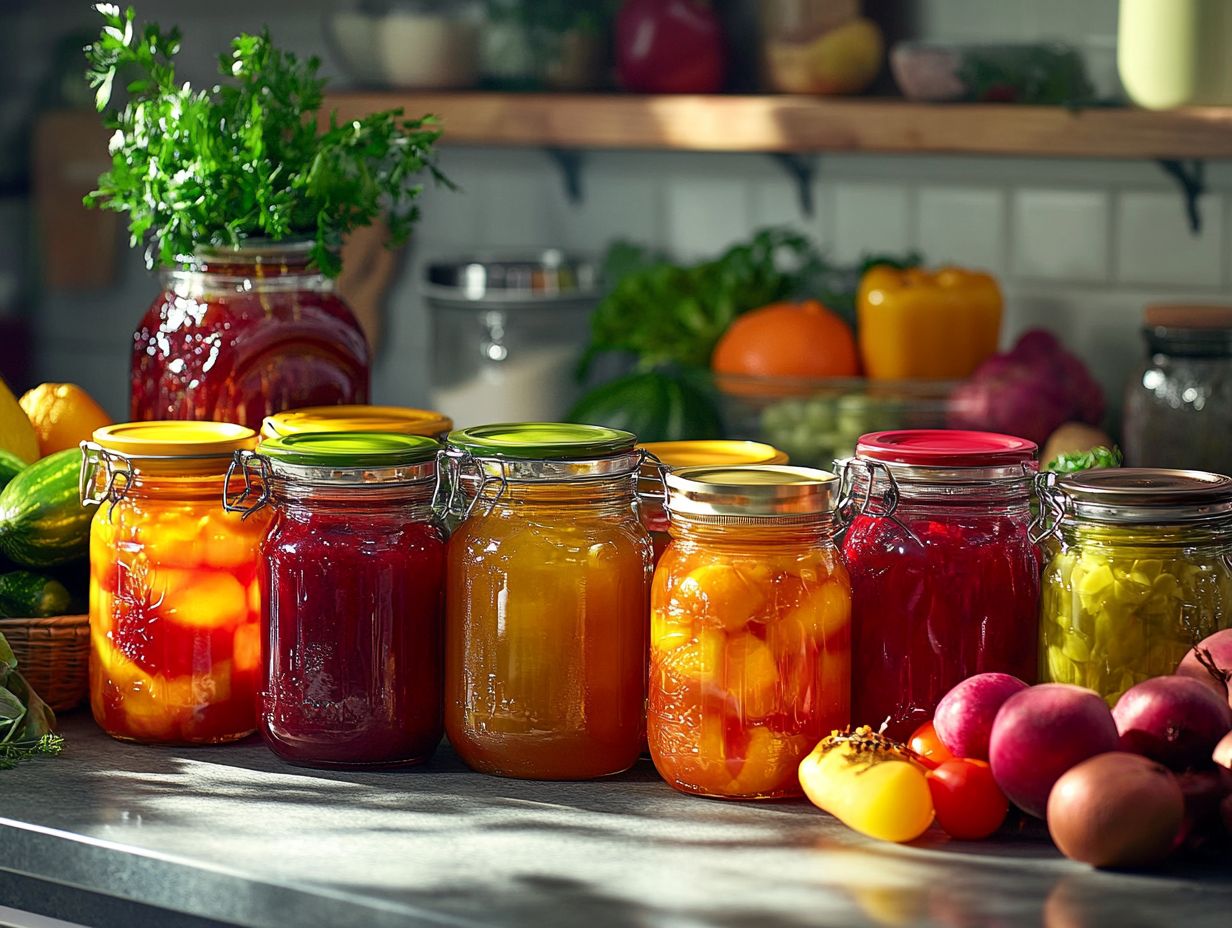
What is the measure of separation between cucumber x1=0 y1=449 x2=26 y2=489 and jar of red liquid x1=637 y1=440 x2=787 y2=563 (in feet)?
1.70

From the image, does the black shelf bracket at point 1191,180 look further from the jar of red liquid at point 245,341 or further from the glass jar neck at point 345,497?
the glass jar neck at point 345,497

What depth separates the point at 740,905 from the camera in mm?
988

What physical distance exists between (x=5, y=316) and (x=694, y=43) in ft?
5.74

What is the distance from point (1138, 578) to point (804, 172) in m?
2.08

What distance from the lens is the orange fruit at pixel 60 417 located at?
1.59 metres

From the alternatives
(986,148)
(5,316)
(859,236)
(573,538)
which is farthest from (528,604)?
(5,316)

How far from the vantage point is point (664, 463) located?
4.24ft

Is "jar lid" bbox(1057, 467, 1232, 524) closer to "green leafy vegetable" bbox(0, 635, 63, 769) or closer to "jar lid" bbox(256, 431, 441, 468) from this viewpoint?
"jar lid" bbox(256, 431, 441, 468)

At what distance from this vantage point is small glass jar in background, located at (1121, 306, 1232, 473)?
2.38 m

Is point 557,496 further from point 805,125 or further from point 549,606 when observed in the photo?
point 805,125

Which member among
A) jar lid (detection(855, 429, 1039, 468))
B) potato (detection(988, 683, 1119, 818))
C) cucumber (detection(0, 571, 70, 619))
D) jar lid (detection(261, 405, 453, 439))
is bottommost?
potato (detection(988, 683, 1119, 818))

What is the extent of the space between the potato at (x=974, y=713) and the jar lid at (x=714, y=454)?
25cm

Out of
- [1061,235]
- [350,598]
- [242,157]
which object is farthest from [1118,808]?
[1061,235]

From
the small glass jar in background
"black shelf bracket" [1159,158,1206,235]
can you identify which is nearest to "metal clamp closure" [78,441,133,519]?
the small glass jar in background
